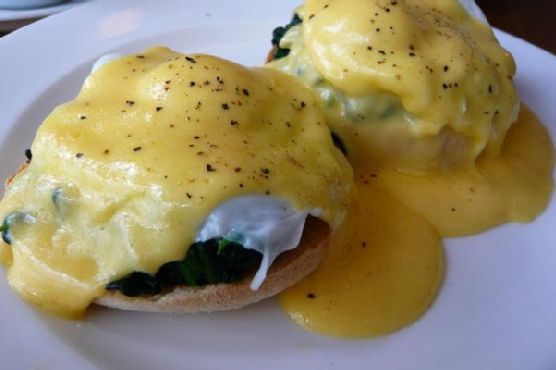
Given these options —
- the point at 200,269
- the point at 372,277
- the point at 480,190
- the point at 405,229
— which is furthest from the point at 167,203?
the point at 480,190

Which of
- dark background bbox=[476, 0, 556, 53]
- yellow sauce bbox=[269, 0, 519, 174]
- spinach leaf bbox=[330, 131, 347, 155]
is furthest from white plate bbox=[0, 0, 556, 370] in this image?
dark background bbox=[476, 0, 556, 53]

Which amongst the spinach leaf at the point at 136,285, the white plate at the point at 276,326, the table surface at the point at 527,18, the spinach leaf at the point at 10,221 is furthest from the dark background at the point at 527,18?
the spinach leaf at the point at 10,221

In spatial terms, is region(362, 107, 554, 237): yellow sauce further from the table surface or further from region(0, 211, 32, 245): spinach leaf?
the table surface

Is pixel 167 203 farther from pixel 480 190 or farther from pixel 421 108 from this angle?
pixel 480 190

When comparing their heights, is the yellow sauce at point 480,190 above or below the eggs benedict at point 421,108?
below

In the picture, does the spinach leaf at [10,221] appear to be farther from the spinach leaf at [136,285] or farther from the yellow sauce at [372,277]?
the yellow sauce at [372,277]

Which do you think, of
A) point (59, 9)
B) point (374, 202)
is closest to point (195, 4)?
point (59, 9)
